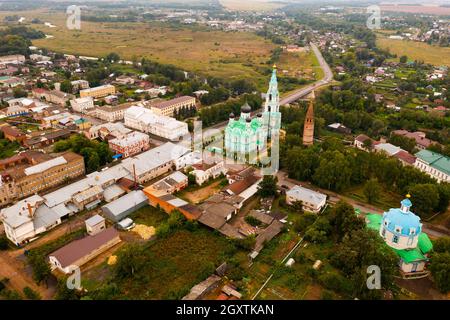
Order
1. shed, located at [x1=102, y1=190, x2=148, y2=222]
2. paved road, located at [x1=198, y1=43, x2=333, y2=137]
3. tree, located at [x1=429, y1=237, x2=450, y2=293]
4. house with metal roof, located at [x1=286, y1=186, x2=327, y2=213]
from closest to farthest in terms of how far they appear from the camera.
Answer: tree, located at [x1=429, y1=237, x2=450, y2=293] → shed, located at [x1=102, y1=190, x2=148, y2=222] → house with metal roof, located at [x1=286, y1=186, x2=327, y2=213] → paved road, located at [x1=198, y1=43, x2=333, y2=137]

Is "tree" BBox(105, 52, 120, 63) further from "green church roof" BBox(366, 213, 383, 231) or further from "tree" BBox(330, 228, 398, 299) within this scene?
"tree" BBox(330, 228, 398, 299)

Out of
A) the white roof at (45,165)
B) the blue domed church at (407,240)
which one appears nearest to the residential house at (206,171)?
the white roof at (45,165)

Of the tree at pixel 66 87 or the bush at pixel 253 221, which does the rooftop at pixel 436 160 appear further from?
the tree at pixel 66 87

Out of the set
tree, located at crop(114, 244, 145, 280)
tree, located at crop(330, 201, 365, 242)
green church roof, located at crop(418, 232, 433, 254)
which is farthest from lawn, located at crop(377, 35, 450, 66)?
tree, located at crop(114, 244, 145, 280)

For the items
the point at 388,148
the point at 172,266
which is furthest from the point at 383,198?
the point at 172,266

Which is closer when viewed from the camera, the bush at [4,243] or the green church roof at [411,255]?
the green church roof at [411,255]

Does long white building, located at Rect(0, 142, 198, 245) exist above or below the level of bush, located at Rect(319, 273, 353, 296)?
above
